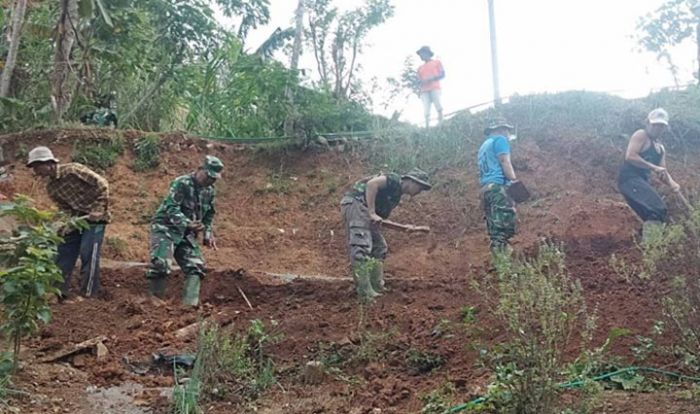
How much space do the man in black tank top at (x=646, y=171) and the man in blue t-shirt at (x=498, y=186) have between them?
96 cm

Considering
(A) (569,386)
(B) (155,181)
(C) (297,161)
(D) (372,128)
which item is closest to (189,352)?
(A) (569,386)

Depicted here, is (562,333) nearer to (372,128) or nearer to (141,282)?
(141,282)

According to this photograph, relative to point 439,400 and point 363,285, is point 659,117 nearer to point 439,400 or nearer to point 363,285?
point 363,285

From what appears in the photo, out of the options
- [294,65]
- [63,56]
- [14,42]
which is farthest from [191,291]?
[294,65]

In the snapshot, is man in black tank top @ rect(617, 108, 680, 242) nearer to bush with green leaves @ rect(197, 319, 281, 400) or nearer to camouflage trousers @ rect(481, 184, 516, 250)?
camouflage trousers @ rect(481, 184, 516, 250)

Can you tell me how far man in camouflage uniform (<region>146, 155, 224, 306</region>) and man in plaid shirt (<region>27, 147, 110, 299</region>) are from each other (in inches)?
18.8

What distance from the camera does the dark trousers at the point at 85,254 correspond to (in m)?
6.14

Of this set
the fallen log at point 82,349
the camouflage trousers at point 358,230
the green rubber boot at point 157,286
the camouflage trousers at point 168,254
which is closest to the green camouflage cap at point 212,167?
the camouflage trousers at point 168,254

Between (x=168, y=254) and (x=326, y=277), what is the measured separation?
2585mm

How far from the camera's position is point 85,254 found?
617cm

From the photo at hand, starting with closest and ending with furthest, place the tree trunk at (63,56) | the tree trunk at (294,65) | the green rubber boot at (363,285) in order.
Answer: the green rubber boot at (363,285)
the tree trunk at (63,56)
the tree trunk at (294,65)

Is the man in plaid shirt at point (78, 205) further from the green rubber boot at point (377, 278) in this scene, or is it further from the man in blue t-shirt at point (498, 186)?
the man in blue t-shirt at point (498, 186)

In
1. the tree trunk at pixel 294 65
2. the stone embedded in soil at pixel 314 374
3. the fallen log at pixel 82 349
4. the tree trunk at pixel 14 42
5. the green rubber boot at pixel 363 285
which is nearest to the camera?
the stone embedded in soil at pixel 314 374

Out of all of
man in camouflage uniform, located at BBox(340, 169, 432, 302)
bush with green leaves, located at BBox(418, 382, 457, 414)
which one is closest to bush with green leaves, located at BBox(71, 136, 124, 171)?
man in camouflage uniform, located at BBox(340, 169, 432, 302)
